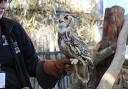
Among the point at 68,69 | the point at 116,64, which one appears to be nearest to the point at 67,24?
the point at 68,69

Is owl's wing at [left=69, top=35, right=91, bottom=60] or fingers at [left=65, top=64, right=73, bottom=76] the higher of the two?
owl's wing at [left=69, top=35, right=91, bottom=60]

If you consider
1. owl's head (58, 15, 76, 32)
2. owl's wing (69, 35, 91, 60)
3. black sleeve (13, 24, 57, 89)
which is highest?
owl's head (58, 15, 76, 32)

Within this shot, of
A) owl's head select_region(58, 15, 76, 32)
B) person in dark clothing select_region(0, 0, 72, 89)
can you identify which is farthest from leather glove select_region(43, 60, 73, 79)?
owl's head select_region(58, 15, 76, 32)

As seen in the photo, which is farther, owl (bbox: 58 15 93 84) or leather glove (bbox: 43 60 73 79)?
leather glove (bbox: 43 60 73 79)

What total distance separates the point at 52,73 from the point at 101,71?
0.44m

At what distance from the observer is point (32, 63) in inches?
122

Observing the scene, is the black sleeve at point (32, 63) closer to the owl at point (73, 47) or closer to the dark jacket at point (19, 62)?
the dark jacket at point (19, 62)

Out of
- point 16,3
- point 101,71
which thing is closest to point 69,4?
point 16,3

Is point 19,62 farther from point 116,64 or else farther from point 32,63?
point 116,64

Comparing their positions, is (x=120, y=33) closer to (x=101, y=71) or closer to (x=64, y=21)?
(x=101, y=71)

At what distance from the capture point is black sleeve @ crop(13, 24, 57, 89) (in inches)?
119

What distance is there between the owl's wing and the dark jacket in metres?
0.44

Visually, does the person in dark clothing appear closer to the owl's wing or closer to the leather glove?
the leather glove

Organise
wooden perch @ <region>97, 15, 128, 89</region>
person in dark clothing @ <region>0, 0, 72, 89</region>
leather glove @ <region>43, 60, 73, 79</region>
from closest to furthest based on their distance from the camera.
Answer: leather glove @ <region>43, 60, 73, 79</region> → wooden perch @ <region>97, 15, 128, 89</region> → person in dark clothing @ <region>0, 0, 72, 89</region>
